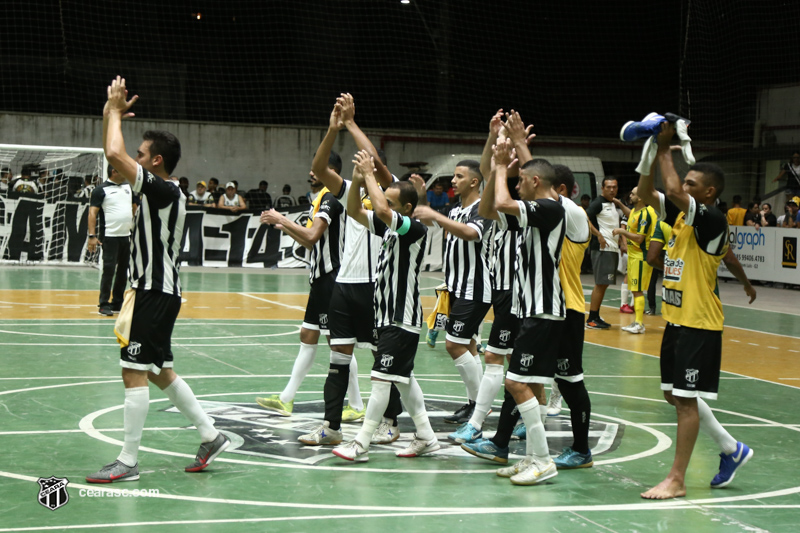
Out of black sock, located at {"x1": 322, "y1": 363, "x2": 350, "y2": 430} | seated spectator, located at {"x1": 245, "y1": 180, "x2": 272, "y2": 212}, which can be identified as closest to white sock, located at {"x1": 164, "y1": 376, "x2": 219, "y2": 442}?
black sock, located at {"x1": 322, "y1": 363, "x2": 350, "y2": 430}

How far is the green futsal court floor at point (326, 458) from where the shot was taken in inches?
200

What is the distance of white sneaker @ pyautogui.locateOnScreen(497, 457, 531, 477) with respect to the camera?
232 inches

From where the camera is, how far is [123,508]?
5098mm

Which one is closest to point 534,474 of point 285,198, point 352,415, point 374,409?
point 374,409

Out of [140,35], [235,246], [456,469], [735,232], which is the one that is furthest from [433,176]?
[456,469]

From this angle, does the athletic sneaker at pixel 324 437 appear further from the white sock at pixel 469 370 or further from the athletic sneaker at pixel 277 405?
the white sock at pixel 469 370

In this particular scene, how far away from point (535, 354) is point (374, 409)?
1.22 meters

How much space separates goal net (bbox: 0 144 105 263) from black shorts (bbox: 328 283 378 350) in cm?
1577

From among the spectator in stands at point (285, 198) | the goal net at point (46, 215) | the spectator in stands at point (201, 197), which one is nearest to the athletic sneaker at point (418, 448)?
the goal net at point (46, 215)

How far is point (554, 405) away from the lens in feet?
26.7

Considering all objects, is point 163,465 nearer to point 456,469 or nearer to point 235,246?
point 456,469

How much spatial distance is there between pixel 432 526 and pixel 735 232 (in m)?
19.2

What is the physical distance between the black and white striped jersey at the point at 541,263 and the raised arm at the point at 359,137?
1.35m

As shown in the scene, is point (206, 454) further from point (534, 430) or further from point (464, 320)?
point (464, 320)
